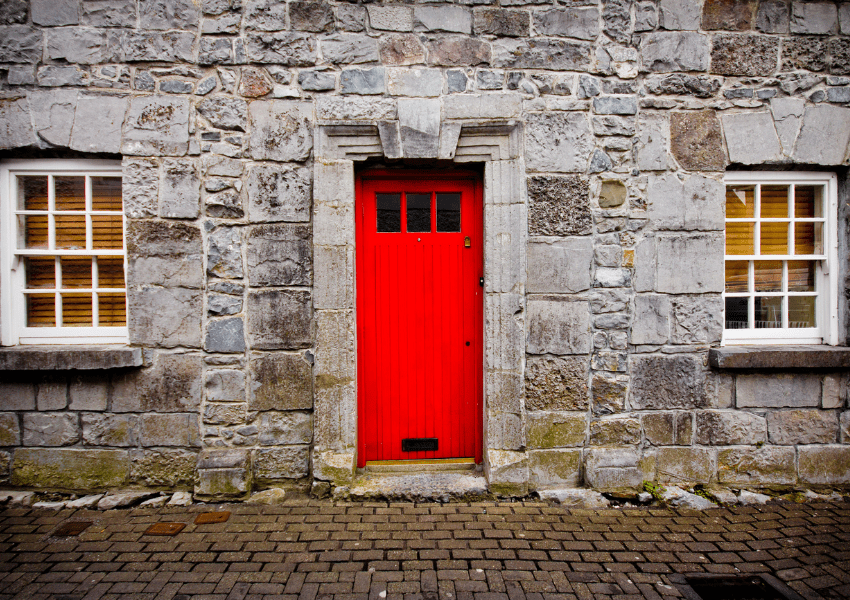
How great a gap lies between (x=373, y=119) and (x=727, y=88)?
9.41 feet

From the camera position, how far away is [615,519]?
3193mm

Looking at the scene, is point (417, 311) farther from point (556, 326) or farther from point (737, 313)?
point (737, 313)

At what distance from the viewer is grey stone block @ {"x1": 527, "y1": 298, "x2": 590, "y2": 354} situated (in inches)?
139

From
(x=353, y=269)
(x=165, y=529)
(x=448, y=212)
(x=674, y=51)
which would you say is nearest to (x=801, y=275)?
(x=674, y=51)

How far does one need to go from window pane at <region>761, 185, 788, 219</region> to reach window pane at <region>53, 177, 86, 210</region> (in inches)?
225

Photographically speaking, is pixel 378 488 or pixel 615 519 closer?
pixel 615 519

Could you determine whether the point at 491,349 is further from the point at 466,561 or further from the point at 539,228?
the point at 466,561

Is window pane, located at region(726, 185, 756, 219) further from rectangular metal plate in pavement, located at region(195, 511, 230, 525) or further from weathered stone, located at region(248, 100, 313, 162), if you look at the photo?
rectangular metal plate in pavement, located at region(195, 511, 230, 525)

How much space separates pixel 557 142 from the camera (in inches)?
138

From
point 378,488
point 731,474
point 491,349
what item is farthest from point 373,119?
point 731,474

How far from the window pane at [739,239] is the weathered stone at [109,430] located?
5.13 m

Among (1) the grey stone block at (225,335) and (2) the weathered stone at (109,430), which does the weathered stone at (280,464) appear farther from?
(2) the weathered stone at (109,430)

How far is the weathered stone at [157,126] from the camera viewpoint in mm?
3430

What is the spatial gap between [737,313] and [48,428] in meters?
5.72
